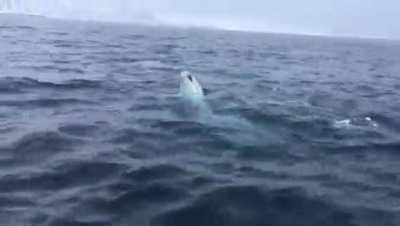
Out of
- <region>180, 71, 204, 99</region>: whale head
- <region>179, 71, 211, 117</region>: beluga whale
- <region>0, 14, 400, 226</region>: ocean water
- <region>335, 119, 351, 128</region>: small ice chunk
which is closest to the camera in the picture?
<region>0, 14, 400, 226</region>: ocean water

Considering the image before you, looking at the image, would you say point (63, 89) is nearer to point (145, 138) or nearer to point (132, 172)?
point (145, 138)

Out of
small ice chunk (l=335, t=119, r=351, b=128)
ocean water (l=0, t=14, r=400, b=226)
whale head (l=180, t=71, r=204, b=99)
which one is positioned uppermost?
whale head (l=180, t=71, r=204, b=99)

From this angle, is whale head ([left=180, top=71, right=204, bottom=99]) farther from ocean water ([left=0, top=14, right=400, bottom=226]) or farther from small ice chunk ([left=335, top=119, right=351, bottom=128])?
small ice chunk ([left=335, top=119, right=351, bottom=128])

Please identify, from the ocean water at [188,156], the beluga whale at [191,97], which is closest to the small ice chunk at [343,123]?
the ocean water at [188,156]

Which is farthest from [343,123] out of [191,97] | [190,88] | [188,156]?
[188,156]

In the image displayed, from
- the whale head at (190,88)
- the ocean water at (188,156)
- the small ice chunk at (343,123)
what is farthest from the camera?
the whale head at (190,88)

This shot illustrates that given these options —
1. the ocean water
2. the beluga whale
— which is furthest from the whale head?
the ocean water

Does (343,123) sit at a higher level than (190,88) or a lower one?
lower

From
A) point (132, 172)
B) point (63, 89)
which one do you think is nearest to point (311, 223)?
point (132, 172)

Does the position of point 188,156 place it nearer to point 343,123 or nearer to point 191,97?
point 191,97

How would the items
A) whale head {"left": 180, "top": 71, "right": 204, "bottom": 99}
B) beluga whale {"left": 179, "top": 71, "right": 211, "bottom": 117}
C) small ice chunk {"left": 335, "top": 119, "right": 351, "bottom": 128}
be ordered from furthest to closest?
1. whale head {"left": 180, "top": 71, "right": 204, "bottom": 99}
2. beluga whale {"left": 179, "top": 71, "right": 211, "bottom": 117}
3. small ice chunk {"left": 335, "top": 119, "right": 351, "bottom": 128}

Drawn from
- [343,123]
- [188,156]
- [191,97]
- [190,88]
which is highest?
[190,88]

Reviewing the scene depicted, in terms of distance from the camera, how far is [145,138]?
15242 mm

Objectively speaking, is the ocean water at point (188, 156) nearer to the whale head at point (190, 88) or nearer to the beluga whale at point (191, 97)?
the beluga whale at point (191, 97)
